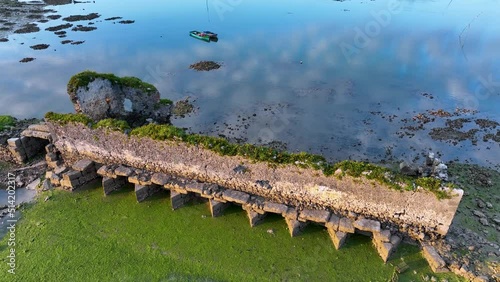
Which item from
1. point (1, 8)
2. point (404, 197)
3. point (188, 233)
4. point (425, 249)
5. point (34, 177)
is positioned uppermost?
point (404, 197)

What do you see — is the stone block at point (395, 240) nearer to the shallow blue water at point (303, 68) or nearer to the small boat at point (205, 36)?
the shallow blue water at point (303, 68)

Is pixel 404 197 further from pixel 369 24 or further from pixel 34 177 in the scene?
pixel 369 24

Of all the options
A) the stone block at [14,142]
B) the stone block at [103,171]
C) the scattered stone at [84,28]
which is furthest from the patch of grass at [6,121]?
the scattered stone at [84,28]

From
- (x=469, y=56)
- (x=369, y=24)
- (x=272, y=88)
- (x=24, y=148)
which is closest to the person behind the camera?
(x=24, y=148)

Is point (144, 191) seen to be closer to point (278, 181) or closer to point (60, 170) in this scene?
point (60, 170)

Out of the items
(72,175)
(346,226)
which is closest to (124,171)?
(72,175)

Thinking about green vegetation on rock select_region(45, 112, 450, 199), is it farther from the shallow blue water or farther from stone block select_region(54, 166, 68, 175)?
the shallow blue water

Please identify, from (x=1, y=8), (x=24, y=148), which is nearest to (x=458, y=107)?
(x=24, y=148)

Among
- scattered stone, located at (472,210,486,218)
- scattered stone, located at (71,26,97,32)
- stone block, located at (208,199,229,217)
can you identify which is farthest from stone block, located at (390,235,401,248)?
scattered stone, located at (71,26,97,32)
